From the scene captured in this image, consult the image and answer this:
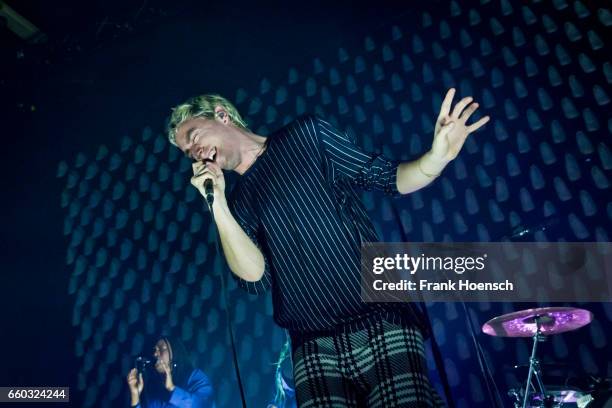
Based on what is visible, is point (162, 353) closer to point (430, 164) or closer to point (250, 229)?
point (250, 229)

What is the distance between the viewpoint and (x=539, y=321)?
2.60 meters

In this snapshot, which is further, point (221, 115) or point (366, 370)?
point (221, 115)

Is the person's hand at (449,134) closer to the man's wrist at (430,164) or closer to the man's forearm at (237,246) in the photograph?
the man's wrist at (430,164)

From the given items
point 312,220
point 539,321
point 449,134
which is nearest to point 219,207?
point 312,220

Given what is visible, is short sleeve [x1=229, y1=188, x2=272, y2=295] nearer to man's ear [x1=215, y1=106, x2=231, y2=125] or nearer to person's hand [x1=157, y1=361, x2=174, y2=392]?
man's ear [x1=215, y1=106, x2=231, y2=125]

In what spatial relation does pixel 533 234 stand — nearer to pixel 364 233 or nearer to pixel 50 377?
pixel 364 233

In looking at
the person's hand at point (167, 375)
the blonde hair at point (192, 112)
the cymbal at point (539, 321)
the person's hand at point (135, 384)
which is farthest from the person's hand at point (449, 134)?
the person's hand at point (135, 384)

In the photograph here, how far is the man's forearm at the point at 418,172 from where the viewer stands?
4.54ft

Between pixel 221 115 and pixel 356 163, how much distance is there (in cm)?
59

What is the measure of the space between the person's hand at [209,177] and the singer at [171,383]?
1.95m

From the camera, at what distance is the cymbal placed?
8.21 feet

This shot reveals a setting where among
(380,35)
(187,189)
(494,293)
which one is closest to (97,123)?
(187,189)

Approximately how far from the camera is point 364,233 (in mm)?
1357

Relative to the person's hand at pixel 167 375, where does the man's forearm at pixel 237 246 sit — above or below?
below
